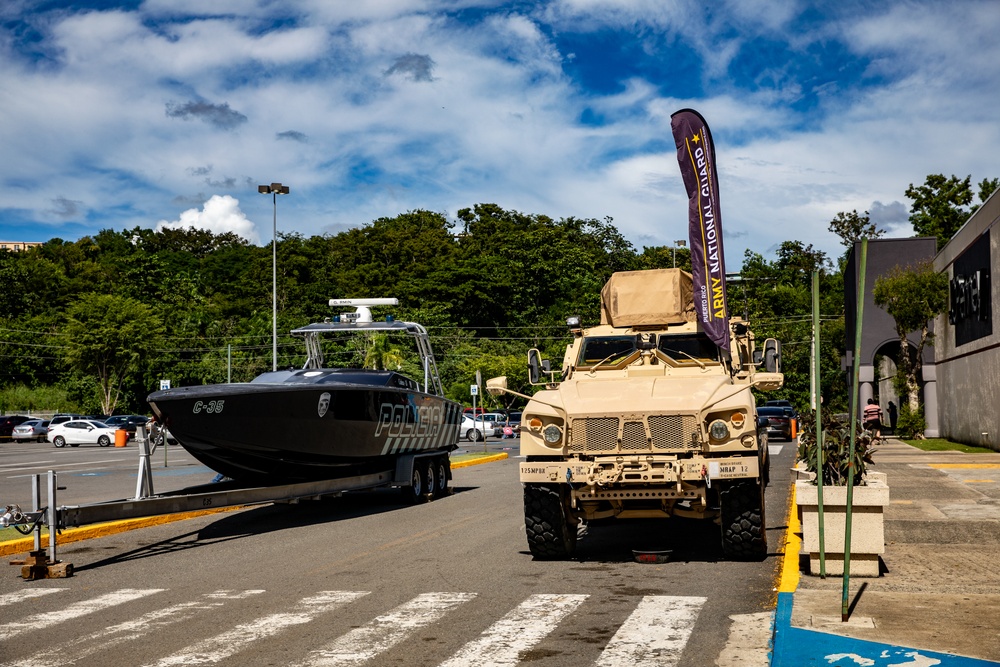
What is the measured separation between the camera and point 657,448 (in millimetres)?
10188

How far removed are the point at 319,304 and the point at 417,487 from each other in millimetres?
69273

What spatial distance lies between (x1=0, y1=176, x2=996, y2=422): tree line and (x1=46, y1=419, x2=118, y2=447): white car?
1682 centimetres

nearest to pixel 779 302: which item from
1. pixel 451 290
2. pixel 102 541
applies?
pixel 451 290

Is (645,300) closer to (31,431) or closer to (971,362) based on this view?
(971,362)

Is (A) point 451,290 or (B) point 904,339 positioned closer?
(B) point 904,339

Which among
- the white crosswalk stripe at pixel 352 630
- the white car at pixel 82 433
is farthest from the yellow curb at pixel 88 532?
the white car at pixel 82 433

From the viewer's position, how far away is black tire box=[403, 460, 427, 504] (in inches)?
695

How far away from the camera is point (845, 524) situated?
352 inches

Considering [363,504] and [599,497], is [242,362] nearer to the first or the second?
[363,504]

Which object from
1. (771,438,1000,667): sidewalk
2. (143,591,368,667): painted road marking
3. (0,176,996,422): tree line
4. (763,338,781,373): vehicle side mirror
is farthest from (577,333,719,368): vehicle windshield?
(0,176,996,422): tree line

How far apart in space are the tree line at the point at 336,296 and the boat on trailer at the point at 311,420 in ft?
157

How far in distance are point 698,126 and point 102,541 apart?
10.2 metres

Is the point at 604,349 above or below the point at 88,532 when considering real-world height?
above

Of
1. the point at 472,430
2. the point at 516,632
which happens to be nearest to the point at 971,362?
the point at 472,430
